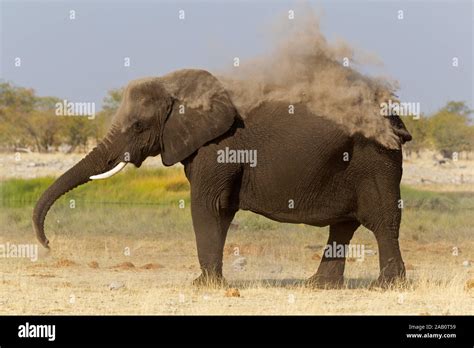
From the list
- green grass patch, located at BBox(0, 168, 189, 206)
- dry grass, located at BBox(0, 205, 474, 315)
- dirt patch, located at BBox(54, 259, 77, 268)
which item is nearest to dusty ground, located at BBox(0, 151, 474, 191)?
green grass patch, located at BBox(0, 168, 189, 206)

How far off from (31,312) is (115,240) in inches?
345

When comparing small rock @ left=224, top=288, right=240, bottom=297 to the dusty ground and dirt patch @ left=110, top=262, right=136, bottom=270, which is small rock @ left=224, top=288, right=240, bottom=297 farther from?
the dusty ground

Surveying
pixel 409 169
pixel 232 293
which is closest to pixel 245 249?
pixel 232 293

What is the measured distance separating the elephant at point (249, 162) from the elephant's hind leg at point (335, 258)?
494 mm

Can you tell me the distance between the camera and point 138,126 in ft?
52.3

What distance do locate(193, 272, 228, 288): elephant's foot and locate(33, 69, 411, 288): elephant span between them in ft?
0.06

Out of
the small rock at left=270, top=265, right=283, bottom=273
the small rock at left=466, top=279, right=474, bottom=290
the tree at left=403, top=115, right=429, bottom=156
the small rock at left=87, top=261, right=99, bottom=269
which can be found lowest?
→ the small rock at left=466, top=279, right=474, bottom=290

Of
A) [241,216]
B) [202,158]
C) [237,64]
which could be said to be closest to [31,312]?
[202,158]

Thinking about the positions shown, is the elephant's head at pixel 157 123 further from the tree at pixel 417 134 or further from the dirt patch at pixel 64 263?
the tree at pixel 417 134

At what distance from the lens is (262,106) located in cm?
1579

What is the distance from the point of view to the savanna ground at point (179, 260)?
14.3 m

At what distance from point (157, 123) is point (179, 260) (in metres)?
4.91

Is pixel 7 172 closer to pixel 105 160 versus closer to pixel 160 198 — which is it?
pixel 160 198

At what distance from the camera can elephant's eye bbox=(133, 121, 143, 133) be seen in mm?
15922
